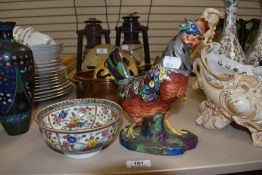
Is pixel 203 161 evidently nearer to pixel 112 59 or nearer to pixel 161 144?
pixel 161 144

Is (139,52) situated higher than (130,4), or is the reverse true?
(130,4)

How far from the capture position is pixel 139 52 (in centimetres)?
119

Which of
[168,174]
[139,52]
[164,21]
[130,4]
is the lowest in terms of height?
[168,174]

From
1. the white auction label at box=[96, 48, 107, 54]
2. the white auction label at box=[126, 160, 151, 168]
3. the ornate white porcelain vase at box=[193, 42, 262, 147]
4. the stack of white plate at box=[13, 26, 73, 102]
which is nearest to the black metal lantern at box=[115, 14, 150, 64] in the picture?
the white auction label at box=[96, 48, 107, 54]

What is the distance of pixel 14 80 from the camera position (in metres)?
0.59

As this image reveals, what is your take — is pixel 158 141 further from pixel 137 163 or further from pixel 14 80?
pixel 14 80

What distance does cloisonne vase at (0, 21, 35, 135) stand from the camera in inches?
23.0

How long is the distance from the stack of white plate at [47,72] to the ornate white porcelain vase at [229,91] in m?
0.47

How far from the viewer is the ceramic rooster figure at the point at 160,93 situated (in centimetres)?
50

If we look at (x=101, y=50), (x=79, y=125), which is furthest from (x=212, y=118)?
(x=101, y=50)

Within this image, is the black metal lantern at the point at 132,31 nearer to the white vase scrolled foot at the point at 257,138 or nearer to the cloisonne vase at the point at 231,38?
the cloisonne vase at the point at 231,38

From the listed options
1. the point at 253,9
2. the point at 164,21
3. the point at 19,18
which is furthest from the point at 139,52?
the point at 253,9

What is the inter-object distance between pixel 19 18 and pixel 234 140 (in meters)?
1.81

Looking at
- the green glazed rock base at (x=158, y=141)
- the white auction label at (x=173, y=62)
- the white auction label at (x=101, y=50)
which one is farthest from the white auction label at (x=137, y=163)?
the white auction label at (x=101, y=50)
